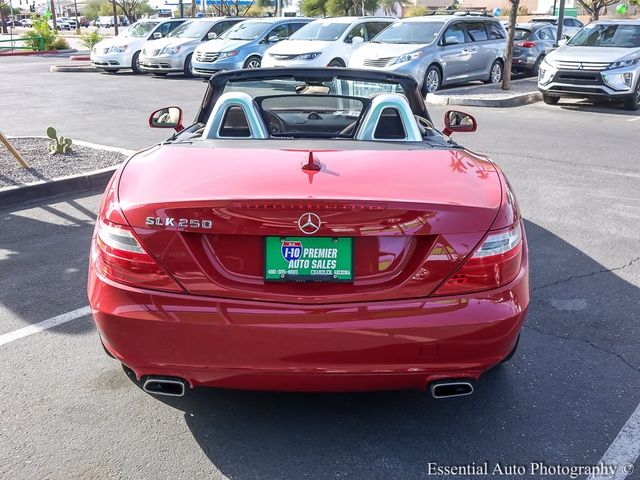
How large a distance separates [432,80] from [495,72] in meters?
2.92

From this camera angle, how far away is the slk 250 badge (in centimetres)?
269

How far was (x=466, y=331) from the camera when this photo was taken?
273cm

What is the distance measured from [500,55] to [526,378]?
51.9 ft

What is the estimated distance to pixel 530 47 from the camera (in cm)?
2027

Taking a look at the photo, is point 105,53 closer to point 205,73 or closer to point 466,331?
point 205,73

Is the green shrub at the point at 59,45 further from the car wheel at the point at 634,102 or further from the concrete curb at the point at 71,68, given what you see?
the car wheel at the point at 634,102

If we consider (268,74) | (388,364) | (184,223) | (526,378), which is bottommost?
(526,378)

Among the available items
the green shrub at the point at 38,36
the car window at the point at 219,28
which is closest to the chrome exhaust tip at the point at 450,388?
the car window at the point at 219,28

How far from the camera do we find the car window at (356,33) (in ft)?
59.6

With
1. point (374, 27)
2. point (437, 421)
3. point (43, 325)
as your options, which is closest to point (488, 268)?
point (437, 421)

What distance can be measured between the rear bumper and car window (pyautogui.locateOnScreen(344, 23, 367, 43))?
16179 mm

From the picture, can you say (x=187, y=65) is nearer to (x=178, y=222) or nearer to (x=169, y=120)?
(x=169, y=120)

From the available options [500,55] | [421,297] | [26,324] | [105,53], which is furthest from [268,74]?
[105,53]

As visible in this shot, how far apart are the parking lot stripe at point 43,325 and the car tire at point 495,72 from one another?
15464 millimetres
